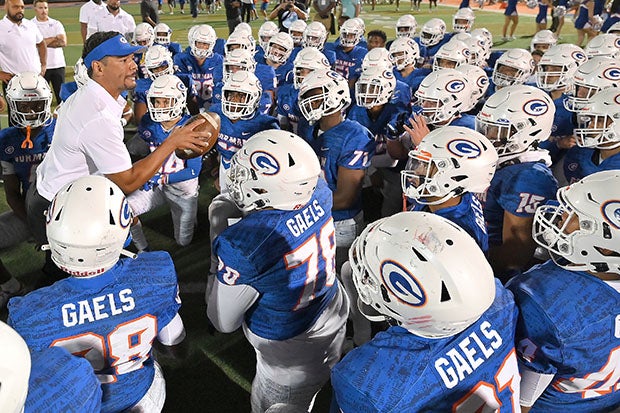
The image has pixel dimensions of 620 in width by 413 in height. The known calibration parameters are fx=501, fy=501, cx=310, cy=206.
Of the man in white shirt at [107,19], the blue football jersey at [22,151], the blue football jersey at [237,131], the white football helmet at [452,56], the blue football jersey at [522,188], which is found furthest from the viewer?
the man in white shirt at [107,19]

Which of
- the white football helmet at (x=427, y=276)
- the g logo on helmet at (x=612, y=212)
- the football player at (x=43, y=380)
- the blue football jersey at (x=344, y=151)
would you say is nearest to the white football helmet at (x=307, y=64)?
the blue football jersey at (x=344, y=151)

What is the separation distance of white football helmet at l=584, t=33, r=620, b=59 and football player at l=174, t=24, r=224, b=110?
17.7 ft

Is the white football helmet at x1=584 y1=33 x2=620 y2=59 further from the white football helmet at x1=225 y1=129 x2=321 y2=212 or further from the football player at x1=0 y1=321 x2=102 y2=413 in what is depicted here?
the football player at x1=0 y1=321 x2=102 y2=413

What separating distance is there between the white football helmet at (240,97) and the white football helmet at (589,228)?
11.1ft

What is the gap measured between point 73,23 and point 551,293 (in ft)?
80.6

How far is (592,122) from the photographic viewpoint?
370cm

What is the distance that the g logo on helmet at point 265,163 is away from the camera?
105 inches

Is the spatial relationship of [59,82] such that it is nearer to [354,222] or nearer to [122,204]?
[354,222]

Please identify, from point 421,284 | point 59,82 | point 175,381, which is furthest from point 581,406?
point 59,82

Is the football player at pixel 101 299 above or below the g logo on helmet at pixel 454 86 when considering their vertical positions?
below

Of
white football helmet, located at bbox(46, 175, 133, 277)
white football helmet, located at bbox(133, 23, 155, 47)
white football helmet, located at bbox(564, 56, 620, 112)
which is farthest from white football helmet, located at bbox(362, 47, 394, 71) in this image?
white football helmet, located at bbox(133, 23, 155, 47)

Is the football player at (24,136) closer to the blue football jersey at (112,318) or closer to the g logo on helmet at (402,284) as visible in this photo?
the blue football jersey at (112,318)

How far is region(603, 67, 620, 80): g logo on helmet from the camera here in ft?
15.6

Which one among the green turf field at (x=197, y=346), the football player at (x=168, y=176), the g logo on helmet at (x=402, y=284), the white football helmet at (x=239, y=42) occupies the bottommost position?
the green turf field at (x=197, y=346)
